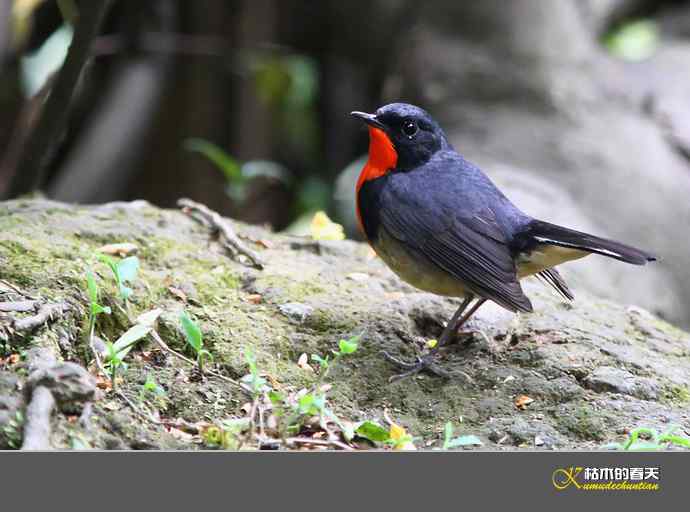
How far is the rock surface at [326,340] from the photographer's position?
3.07 metres

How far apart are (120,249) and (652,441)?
2340 millimetres

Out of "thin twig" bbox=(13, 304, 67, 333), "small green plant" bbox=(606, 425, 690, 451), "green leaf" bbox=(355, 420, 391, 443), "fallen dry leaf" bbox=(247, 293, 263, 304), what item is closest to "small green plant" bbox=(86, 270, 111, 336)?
"thin twig" bbox=(13, 304, 67, 333)

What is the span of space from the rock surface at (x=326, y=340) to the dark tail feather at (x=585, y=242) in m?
0.45

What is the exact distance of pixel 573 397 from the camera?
343 cm

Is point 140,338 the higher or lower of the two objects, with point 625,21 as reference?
lower

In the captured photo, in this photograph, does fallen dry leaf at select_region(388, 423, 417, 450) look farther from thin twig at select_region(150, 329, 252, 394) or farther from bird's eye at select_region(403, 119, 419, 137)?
bird's eye at select_region(403, 119, 419, 137)

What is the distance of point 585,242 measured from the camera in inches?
143

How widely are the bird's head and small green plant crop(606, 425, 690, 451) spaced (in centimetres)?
172

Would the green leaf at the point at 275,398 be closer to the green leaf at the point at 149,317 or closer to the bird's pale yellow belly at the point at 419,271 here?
the green leaf at the point at 149,317

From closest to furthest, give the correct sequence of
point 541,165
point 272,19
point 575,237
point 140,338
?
point 140,338 → point 575,237 → point 541,165 → point 272,19

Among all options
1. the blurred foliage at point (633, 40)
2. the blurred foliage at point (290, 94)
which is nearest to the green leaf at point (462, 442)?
the blurred foliage at point (290, 94)
